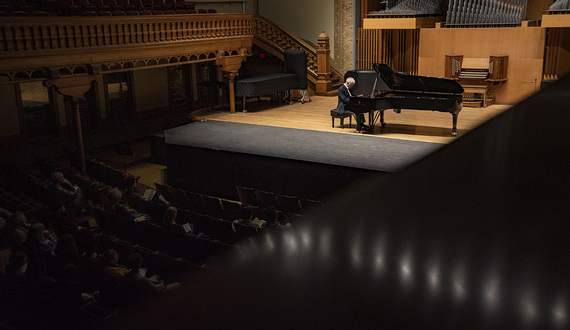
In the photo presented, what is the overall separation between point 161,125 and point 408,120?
6806 millimetres

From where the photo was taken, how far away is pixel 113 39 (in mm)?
9031

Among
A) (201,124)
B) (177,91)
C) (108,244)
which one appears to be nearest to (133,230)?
(108,244)

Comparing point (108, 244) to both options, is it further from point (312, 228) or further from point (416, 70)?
point (416, 70)

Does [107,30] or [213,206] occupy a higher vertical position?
[107,30]

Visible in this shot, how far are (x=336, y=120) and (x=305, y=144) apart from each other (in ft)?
6.05

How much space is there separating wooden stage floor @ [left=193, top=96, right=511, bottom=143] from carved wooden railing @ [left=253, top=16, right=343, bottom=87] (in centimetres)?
108

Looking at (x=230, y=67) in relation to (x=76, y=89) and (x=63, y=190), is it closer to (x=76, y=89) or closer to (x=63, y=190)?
(x=76, y=89)

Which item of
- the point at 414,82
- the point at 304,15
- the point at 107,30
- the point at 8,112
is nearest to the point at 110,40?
the point at 107,30

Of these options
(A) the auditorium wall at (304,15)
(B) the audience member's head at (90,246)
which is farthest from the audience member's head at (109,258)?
(A) the auditorium wall at (304,15)

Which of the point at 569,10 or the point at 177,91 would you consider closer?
the point at 569,10

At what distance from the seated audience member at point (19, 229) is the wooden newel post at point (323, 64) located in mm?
8398

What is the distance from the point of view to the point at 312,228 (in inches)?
18.4

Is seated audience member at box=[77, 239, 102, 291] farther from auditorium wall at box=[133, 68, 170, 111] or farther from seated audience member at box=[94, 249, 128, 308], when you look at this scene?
auditorium wall at box=[133, 68, 170, 111]

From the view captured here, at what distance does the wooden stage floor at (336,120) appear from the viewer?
859cm
